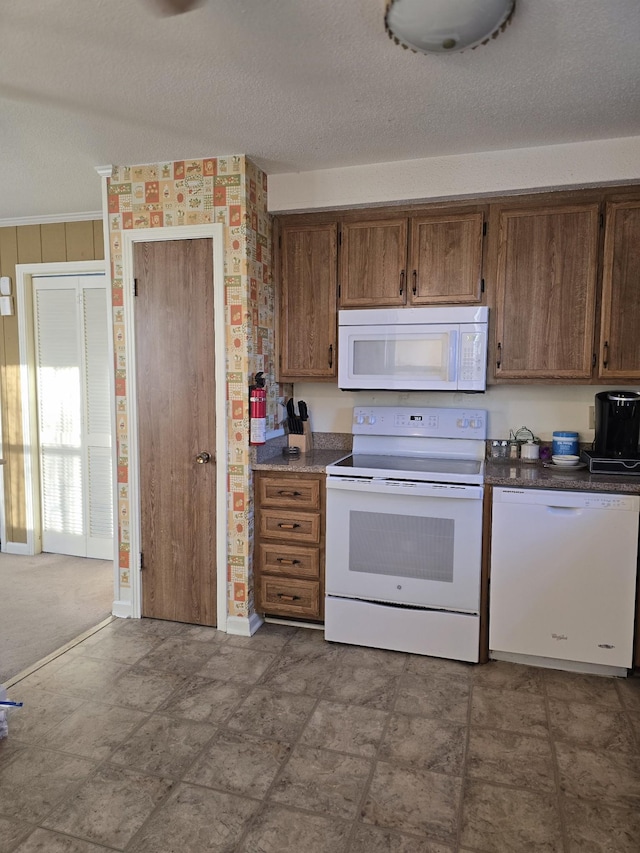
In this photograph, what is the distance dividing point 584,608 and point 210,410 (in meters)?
2.03

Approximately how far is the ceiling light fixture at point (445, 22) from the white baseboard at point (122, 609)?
9.69ft

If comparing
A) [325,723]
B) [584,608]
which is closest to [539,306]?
[584,608]

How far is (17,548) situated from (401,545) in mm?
3180

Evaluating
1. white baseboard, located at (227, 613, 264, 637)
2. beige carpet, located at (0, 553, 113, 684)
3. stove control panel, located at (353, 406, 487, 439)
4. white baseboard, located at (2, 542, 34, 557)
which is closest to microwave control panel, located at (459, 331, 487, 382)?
stove control panel, located at (353, 406, 487, 439)

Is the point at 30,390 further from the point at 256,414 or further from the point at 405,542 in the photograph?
the point at 405,542

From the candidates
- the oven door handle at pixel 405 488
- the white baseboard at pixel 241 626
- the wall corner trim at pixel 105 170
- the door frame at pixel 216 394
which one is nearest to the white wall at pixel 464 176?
the door frame at pixel 216 394

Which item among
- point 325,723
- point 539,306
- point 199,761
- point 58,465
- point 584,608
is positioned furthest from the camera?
point 58,465

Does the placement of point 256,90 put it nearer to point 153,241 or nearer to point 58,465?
point 153,241

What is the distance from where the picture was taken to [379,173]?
9.86ft

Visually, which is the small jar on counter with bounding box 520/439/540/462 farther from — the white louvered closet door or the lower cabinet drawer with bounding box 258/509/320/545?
the white louvered closet door

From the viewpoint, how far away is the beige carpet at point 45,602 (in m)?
2.93

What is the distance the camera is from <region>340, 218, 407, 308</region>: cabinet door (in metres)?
3.07

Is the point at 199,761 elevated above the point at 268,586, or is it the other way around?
the point at 268,586

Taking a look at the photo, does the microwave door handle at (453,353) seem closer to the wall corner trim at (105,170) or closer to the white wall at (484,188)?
the white wall at (484,188)
